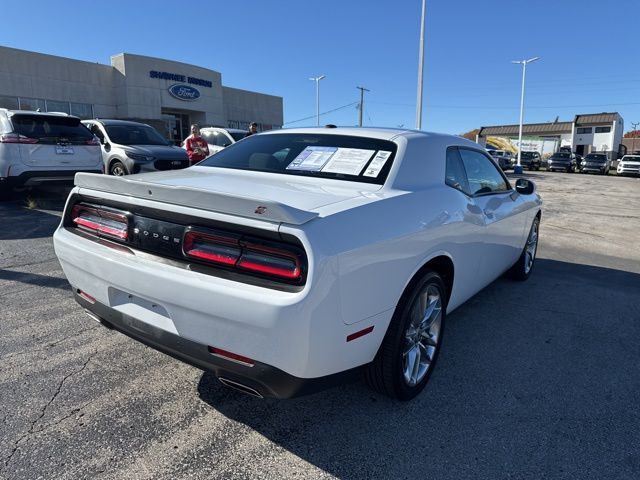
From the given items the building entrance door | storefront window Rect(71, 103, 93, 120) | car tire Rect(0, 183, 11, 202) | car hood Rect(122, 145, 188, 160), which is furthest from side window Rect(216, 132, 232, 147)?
the building entrance door

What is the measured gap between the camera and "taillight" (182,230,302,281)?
198cm

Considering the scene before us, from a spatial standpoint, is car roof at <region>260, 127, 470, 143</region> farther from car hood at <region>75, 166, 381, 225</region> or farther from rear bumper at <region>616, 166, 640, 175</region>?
rear bumper at <region>616, 166, 640, 175</region>

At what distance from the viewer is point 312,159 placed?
129 inches

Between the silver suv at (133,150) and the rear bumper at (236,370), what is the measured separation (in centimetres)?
813

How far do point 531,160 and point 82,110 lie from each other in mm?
33816

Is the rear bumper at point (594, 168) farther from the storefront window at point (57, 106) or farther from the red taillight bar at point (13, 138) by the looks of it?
the red taillight bar at point (13, 138)

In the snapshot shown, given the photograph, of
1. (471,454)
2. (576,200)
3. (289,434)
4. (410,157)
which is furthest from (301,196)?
(576,200)

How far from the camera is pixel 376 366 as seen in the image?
2555 millimetres

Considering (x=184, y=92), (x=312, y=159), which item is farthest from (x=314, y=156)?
(x=184, y=92)

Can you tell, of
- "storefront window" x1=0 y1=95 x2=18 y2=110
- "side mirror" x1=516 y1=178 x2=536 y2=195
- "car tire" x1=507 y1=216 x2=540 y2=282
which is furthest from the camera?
"storefront window" x1=0 y1=95 x2=18 y2=110

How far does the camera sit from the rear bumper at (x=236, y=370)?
2.03 m

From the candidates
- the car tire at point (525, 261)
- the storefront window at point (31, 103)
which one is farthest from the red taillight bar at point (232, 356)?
the storefront window at point (31, 103)

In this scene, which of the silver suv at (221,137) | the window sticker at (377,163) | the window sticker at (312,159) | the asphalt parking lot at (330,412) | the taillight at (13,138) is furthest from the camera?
the silver suv at (221,137)

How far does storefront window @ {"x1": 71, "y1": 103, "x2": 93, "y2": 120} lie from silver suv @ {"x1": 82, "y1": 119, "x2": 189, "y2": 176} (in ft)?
65.8
